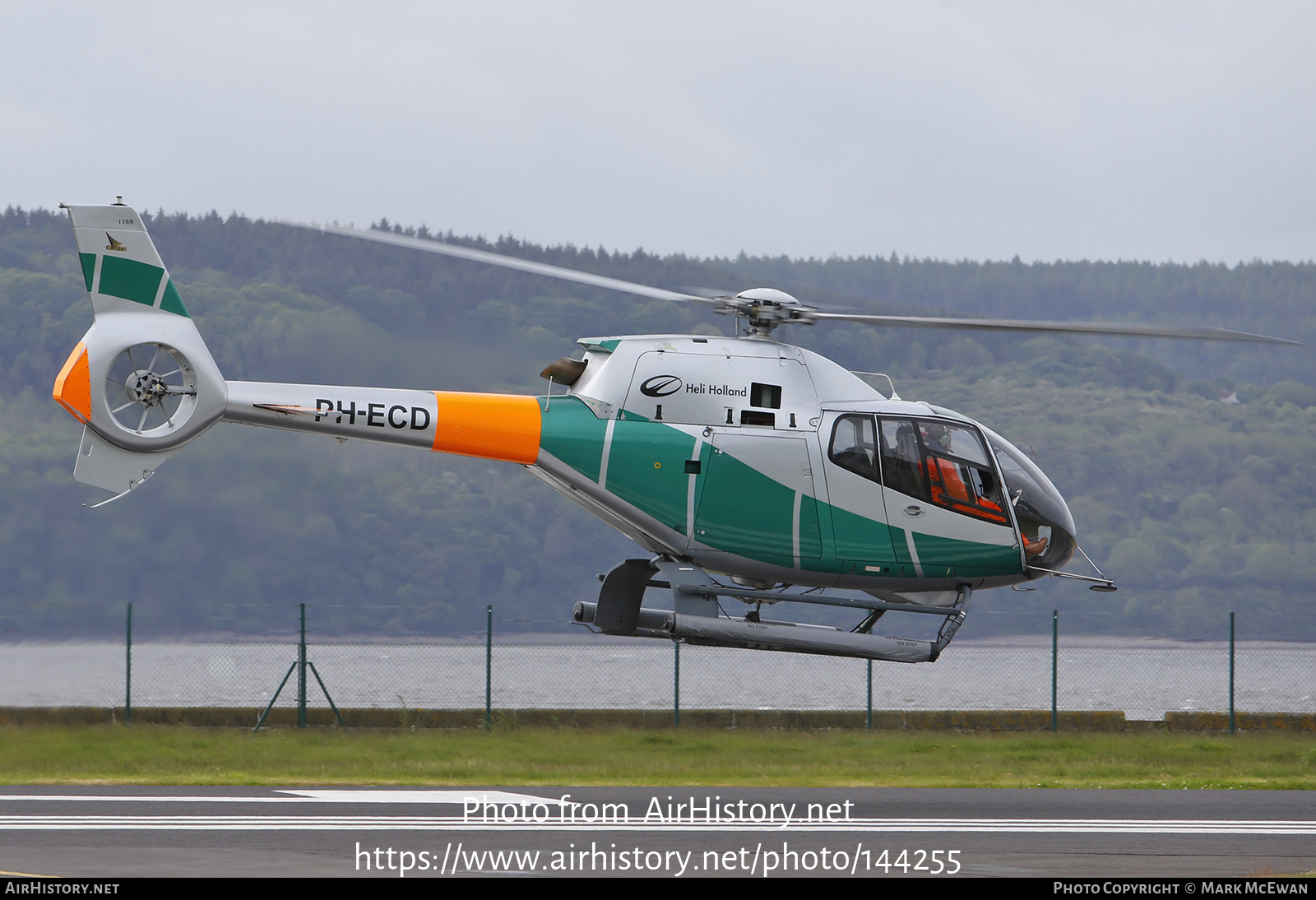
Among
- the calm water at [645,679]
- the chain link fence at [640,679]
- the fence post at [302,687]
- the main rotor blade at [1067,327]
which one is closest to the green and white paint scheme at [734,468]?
the main rotor blade at [1067,327]

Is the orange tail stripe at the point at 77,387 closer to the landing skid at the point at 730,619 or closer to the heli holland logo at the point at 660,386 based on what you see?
the heli holland logo at the point at 660,386

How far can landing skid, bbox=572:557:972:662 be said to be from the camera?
13.7m

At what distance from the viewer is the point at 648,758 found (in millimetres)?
20328

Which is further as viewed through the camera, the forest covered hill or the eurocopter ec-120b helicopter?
the forest covered hill

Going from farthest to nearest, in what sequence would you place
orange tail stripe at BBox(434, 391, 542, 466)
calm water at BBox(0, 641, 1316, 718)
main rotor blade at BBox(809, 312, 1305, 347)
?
1. calm water at BBox(0, 641, 1316, 718)
2. orange tail stripe at BBox(434, 391, 542, 466)
3. main rotor blade at BBox(809, 312, 1305, 347)

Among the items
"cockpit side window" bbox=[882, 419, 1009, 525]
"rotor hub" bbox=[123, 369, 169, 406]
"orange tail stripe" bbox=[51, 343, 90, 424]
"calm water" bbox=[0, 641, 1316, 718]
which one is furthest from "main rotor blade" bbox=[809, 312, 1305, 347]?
"calm water" bbox=[0, 641, 1316, 718]

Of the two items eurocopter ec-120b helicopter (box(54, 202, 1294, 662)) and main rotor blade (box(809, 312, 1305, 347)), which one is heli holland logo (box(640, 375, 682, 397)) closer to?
eurocopter ec-120b helicopter (box(54, 202, 1294, 662))

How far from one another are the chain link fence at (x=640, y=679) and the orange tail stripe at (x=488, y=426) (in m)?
10.1

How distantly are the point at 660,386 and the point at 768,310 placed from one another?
4.49 ft

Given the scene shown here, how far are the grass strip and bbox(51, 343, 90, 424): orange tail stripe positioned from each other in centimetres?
601

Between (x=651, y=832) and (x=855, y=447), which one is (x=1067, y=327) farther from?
(x=651, y=832)

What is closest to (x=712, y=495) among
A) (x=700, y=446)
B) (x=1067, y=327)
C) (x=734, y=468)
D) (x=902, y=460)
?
(x=734, y=468)
